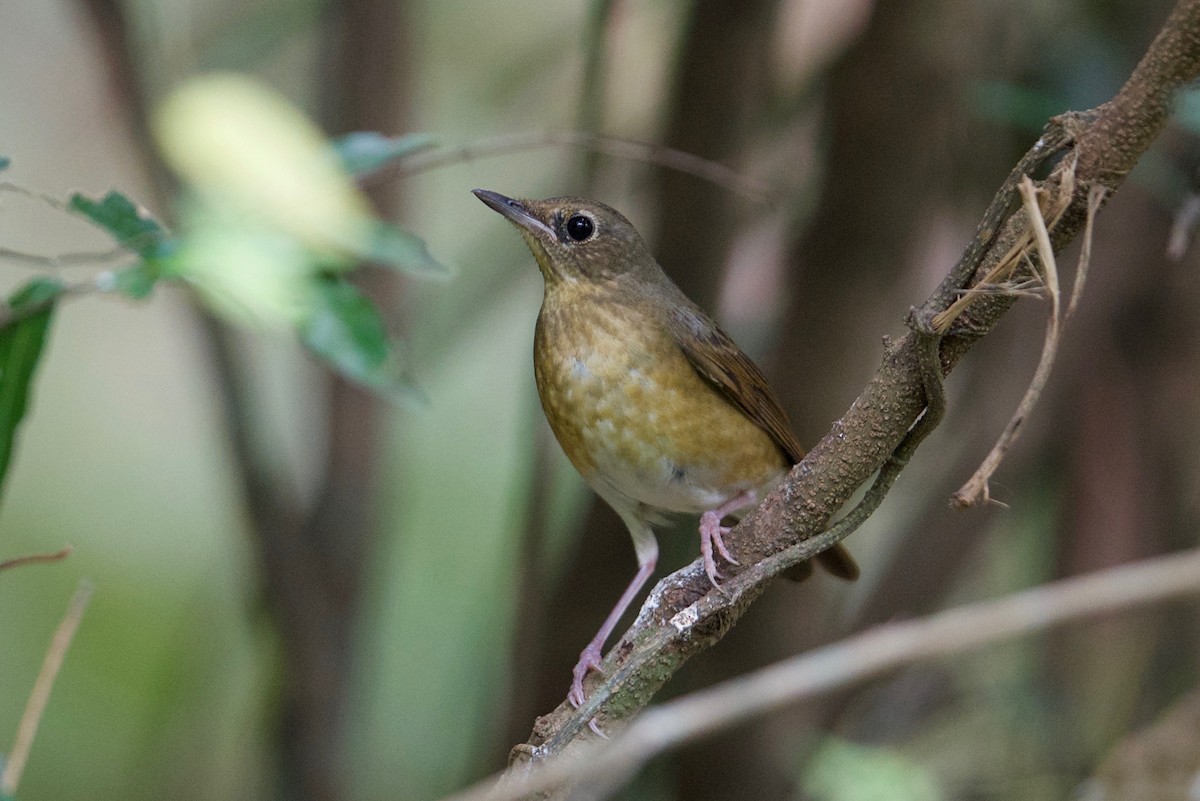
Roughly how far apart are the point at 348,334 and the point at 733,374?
1.23m

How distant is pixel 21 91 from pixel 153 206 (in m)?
1.78

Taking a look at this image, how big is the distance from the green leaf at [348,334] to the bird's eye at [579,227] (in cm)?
128

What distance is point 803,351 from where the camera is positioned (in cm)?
377

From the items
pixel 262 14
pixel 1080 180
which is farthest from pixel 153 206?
pixel 1080 180

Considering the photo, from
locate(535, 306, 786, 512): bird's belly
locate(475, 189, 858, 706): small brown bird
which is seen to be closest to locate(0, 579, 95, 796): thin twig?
locate(475, 189, 858, 706): small brown bird

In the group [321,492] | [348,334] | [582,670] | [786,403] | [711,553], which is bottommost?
[321,492]

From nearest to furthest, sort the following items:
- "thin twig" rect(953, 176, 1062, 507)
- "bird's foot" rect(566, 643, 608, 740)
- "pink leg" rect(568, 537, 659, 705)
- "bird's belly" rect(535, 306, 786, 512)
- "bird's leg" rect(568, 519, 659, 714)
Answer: "thin twig" rect(953, 176, 1062, 507) < "bird's foot" rect(566, 643, 608, 740) < "pink leg" rect(568, 537, 659, 705) < "bird's belly" rect(535, 306, 786, 512) < "bird's leg" rect(568, 519, 659, 714)

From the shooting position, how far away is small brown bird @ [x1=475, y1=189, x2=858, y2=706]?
9.78 ft

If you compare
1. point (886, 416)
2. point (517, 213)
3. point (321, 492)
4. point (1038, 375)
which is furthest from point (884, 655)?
point (321, 492)

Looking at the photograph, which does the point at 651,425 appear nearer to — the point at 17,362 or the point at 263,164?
the point at 263,164

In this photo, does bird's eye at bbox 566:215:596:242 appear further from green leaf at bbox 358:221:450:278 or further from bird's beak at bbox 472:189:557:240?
green leaf at bbox 358:221:450:278

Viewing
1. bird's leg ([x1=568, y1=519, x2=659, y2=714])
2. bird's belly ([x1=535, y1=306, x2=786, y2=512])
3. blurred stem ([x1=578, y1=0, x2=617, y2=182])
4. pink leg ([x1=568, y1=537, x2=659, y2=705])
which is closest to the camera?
pink leg ([x1=568, y1=537, x2=659, y2=705])

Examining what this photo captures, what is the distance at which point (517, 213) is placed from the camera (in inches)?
130

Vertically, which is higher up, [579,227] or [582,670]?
[579,227]
